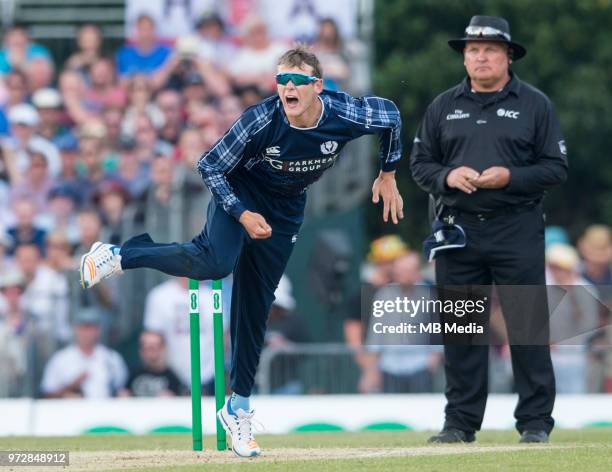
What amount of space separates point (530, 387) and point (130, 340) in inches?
242

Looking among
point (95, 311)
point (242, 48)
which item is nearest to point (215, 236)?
point (95, 311)

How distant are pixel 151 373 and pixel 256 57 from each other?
5.40m

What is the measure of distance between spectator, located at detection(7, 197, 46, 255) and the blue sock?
7757 mm

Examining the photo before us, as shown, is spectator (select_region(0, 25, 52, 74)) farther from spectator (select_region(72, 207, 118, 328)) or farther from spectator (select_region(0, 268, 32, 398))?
spectator (select_region(0, 268, 32, 398))

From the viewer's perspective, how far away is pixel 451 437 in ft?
32.5

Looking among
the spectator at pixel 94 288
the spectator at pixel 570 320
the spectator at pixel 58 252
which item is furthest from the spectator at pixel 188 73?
the spectator at pixel 570 320

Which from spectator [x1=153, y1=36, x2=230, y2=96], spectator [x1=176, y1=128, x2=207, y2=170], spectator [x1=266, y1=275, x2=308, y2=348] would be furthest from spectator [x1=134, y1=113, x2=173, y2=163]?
spectator [x1=266, y1=275, x2=308, y2=348]

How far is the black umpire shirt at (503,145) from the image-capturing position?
989cm

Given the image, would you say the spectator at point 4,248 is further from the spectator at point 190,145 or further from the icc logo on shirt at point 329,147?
the icc logo on shirt at point 329,147

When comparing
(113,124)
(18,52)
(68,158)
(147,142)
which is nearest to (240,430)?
(147,142)

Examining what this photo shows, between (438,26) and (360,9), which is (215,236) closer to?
(360,9)

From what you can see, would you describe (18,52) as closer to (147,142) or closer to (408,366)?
(147,142)

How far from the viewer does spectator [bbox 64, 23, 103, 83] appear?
61.0 ft

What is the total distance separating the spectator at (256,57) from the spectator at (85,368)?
474 cm
